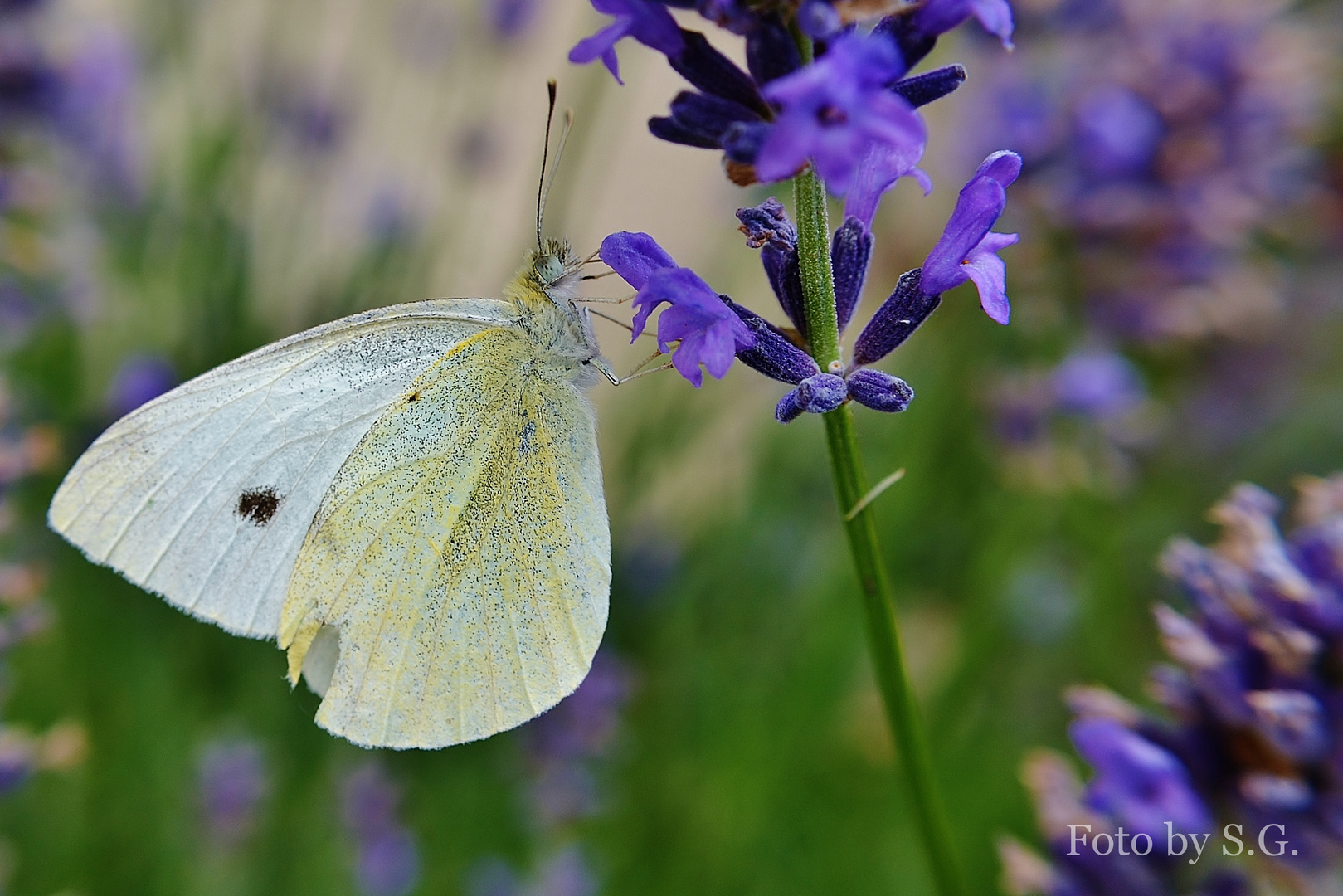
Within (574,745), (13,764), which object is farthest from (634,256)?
(574,745)

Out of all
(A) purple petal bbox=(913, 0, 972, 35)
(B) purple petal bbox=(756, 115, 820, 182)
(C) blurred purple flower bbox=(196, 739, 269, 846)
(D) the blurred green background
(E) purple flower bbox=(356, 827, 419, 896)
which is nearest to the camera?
(B) purple petal bbox=(756, 115, 820, 182)

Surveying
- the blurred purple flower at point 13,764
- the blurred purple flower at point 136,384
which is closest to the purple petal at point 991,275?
the blurred purple flower at point 13,764

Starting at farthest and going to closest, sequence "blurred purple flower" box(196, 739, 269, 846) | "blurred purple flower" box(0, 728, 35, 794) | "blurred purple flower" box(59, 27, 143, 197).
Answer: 1. "blurred purple flower" box(59, 27, 143, 197)
2. "blurred purple flower" box(196, 739, 269, 846)
3. "blurred purple flower" box(0, 728, 35, 794)

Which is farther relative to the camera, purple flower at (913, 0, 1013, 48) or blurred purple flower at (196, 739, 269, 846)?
blurred purple flower at (196, 739, 269, 846)

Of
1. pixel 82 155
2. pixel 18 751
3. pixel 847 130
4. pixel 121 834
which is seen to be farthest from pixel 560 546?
pixel 82 155

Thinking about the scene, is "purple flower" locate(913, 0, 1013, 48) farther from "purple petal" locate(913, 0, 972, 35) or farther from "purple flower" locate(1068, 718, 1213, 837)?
"purple flower" locate(1068, 718, 1213, 837)

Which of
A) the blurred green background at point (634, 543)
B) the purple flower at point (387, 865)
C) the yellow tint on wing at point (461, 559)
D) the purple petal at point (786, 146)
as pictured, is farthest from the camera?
the blurred green background at point (634, 543)

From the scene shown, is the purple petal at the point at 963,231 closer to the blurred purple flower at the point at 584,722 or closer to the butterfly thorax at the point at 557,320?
the butterfly thorax at the point at 557,320

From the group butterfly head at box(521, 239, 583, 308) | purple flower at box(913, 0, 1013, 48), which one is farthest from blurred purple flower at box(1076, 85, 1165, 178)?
purple flower at box(913, 0, 1013, 48)

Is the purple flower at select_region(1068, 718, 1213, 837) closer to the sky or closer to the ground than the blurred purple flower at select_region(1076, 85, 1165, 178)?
closer to the ground
